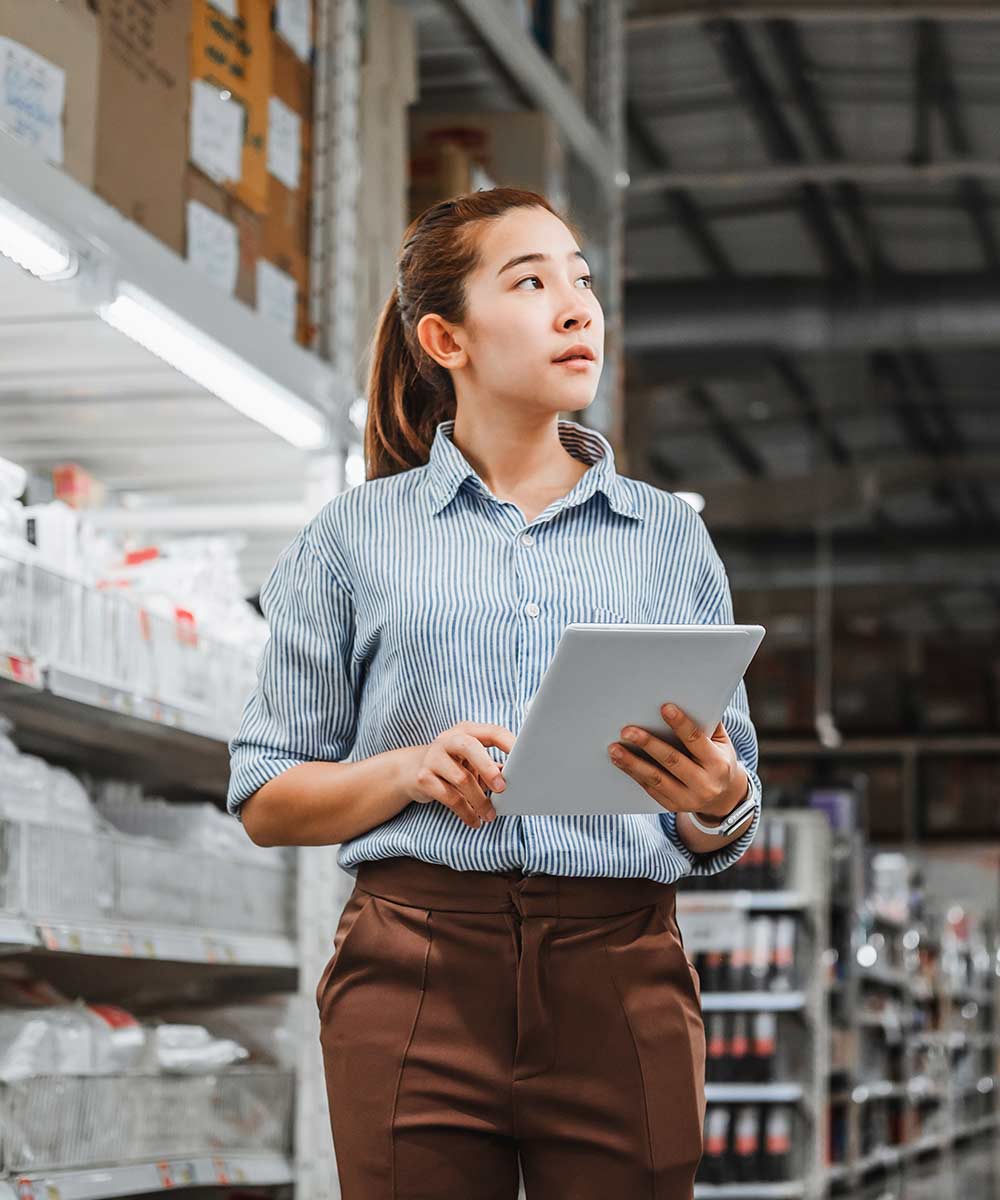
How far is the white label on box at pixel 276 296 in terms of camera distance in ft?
11.9

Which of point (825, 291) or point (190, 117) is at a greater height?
point (825, 291)

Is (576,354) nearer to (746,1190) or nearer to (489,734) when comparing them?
(489,734)

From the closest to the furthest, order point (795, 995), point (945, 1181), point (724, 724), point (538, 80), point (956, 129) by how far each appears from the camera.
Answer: point (724, 724)
point (538, 80)
point (795, 995)
point (945, 1181)
point (956, 129)

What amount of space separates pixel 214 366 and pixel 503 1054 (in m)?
1.96

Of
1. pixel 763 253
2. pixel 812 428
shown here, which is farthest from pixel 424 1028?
pixel 812 428

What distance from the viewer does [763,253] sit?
13.1m

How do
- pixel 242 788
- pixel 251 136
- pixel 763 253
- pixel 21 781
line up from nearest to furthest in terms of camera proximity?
pixel 242 788 < pixel 21 781 < pixel 251 136 < pixel 763 253

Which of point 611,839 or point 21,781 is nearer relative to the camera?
point 611,839

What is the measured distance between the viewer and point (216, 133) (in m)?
3.48

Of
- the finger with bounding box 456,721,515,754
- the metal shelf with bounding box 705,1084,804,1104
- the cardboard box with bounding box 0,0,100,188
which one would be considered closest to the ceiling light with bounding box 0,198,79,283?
the cardboard box with bounding box 0,0,100,188

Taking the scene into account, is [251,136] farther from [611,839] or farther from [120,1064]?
[611,839]

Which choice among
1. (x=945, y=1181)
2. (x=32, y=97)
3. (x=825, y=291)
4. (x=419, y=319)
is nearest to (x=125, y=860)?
(x=32, y=97)

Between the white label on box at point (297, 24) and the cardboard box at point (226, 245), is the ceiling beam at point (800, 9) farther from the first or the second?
the cardboard box at point (226, 245)

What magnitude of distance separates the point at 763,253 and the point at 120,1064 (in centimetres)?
1068
